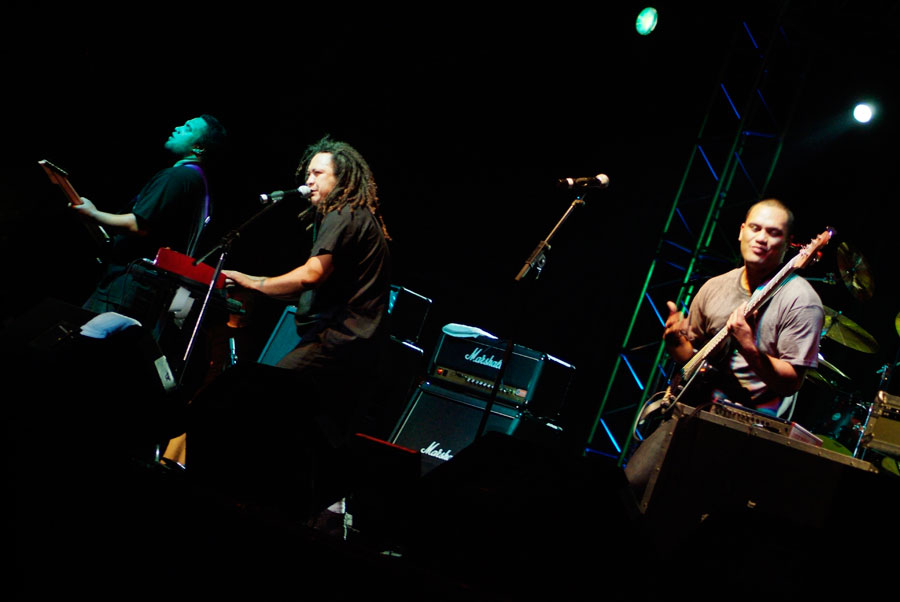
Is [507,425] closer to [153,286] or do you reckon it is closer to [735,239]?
[153,286]

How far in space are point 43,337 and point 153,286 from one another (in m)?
0.93

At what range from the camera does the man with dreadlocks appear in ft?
10.7

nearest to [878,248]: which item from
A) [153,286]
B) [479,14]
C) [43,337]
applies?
[479,14]

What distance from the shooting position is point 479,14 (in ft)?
20.6

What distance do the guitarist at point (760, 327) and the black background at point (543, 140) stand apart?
311cm

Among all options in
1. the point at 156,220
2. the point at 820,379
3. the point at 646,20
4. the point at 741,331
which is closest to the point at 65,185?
the point at 156,220

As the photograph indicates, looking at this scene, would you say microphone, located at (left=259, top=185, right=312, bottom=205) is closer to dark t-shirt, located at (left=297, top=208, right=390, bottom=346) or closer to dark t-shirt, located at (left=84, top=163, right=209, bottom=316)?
dark t-shirt, located at (left=297, top=208, right=390, bottom=346)

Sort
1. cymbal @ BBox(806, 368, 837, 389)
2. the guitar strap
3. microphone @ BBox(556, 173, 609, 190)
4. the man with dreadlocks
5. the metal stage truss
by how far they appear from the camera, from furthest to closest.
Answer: the metal stage truss
cymbal @ BBox(806, 368, 837, 389)
microphone @ BBox(556, 173, 609, 190)
the guitar strap
the man with dreadlocks

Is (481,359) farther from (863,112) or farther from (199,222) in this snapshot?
(863,112)

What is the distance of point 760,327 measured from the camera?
9.55 feet

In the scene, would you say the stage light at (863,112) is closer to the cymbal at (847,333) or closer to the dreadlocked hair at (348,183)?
the cymbal at (847,333)

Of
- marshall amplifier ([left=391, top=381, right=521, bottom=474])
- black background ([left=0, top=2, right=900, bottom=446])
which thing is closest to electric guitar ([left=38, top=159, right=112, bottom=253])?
black background ([left=0, top=2, right=900, bottom=446])

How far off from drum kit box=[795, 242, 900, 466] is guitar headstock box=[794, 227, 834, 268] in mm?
2236

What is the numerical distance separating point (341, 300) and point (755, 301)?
2048 mm
